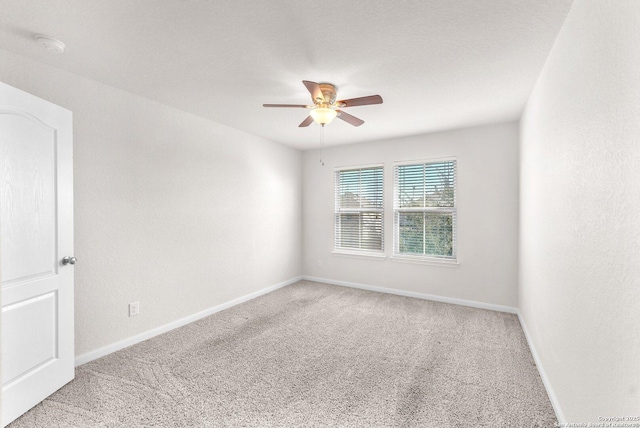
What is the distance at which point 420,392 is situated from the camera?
2133 millimetres

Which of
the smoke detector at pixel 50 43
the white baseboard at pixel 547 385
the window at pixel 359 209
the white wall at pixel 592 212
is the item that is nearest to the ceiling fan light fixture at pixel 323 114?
the white wall at pixel 592 212

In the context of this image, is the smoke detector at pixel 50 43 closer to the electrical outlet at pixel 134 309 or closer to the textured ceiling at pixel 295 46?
the textured ceiling at pixel 295 46

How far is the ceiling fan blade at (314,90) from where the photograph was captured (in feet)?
7.16

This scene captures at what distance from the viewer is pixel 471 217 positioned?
4020 mm

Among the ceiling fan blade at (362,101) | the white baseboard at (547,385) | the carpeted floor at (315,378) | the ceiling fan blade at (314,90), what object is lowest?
the carpeted floor at (315,378)

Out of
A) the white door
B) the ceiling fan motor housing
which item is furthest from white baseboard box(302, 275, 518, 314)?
the white door

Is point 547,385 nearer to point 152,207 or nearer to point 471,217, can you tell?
point 471,217

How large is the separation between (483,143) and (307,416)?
3781 mm

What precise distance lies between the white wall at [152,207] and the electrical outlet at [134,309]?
0.13ft

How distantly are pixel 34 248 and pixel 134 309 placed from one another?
115 cm

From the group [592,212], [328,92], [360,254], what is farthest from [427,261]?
[592,212]

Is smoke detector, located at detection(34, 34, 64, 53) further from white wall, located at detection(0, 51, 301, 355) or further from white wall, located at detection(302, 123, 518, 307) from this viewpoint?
white wall, located at detection(302, 123, 518, 307)

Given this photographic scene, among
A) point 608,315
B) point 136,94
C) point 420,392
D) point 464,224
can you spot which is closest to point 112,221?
point 136,94

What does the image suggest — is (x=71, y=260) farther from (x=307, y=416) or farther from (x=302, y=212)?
(x=302, y=212)
